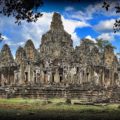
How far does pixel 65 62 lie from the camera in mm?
55094

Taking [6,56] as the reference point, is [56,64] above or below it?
below

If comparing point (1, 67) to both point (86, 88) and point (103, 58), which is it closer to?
point (103, 58)

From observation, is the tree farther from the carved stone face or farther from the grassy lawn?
the carved stone face

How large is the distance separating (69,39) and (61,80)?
7.23 m

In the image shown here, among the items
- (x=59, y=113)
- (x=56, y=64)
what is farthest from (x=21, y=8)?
(x=56, y=64)

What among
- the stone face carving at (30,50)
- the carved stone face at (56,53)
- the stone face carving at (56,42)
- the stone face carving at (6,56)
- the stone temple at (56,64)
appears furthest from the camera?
the stone face carving at (6,56)

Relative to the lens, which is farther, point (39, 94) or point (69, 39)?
point (69, 39)

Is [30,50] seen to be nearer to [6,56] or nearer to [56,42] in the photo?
[6,56]

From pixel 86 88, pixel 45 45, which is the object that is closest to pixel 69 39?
pixel 45 45

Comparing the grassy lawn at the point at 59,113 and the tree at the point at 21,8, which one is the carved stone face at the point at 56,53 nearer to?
the grassy lawn at the point at 59,113

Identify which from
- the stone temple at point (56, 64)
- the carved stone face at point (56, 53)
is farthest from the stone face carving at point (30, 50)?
the carved stone face at point (56, 53)

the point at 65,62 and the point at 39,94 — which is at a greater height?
the point at 65,62

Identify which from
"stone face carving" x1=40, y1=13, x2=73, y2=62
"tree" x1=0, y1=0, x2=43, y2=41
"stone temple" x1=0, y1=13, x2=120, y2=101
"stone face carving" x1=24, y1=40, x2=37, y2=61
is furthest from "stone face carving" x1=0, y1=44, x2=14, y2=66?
"tree" x1=0, y1=0, x2=43, y2=41

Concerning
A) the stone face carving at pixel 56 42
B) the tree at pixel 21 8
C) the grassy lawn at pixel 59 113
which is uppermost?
the stone face carving at pixel 56 42
